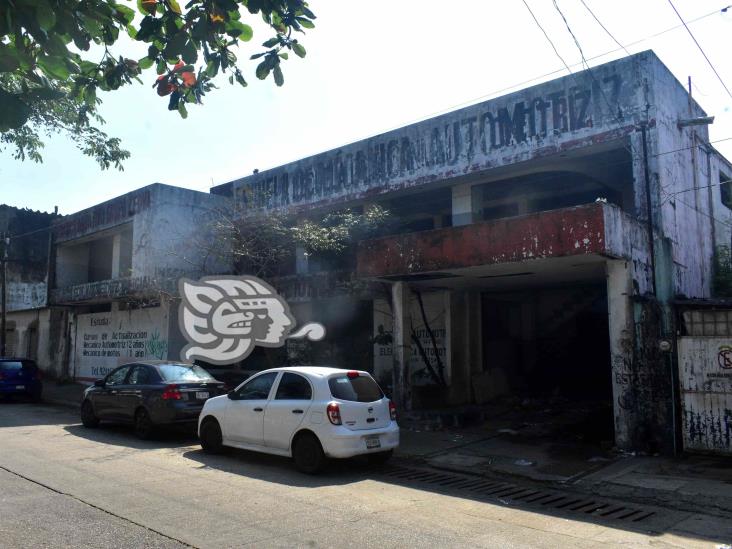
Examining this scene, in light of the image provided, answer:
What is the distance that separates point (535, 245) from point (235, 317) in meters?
10.3

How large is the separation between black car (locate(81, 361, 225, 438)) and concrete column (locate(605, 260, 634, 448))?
24.3ft

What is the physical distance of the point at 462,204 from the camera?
15078mm

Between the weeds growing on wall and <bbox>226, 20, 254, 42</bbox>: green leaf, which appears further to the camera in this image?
the weeds growing on wall

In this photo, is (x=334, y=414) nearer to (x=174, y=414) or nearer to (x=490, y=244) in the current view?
(x=174, y=414)

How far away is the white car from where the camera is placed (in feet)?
27.2

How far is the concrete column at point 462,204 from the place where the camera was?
14.9m

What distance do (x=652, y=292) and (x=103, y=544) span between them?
391 inches

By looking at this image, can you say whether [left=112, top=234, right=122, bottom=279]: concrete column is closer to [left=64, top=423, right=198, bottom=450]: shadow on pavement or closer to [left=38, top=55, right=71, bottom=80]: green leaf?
[left=64, top=423, right=198, bottom=450]: shadow on pavement

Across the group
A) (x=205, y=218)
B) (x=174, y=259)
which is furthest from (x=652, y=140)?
(x=174, y=259)

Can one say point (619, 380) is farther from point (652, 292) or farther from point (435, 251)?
point (435, 251)

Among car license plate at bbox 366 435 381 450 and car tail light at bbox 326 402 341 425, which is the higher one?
car tail light at bbox 326 402 341 425

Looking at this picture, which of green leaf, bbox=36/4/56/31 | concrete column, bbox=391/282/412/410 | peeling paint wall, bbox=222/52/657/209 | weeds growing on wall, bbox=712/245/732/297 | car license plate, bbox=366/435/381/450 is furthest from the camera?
weeds growing on wall, bbox=712/245/732/297

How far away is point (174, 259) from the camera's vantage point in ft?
66.3

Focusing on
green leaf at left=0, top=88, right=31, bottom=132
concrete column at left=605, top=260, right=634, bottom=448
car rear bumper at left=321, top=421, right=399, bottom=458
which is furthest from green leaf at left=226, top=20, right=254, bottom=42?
concrete column at left=605, top=260, right=634, bottom=448
